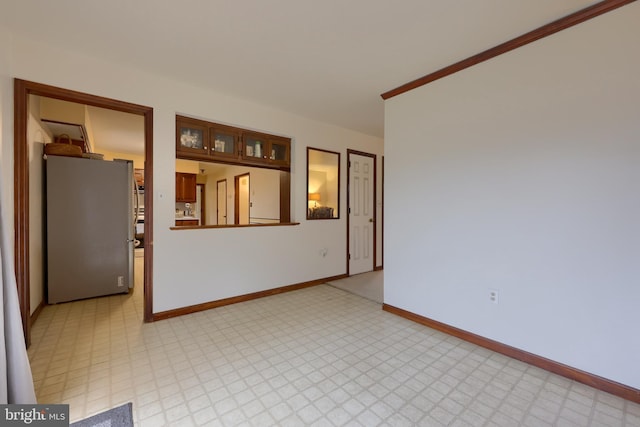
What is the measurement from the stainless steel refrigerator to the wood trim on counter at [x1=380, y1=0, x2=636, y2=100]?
3.94 meters

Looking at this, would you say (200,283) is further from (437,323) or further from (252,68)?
(437,323)

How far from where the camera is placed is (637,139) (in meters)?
1.69

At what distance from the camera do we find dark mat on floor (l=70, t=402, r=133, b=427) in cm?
146

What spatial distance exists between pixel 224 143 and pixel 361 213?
2632mm

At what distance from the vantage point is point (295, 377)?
1.92 m

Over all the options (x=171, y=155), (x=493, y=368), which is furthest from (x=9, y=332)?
(x=493, y=368)

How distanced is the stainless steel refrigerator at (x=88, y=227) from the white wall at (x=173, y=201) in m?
1.31

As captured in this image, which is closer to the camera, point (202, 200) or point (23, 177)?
point (23, 177)

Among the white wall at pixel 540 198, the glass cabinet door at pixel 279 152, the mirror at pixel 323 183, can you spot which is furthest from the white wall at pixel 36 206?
the white wall at pixel 540 198

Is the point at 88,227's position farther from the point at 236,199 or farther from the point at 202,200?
the point at 202,200

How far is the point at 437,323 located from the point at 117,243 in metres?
4.09

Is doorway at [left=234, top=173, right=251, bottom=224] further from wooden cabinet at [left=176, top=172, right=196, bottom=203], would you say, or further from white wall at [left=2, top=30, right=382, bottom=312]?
white wall at [left=2, top=30, right=382, bottom=312]

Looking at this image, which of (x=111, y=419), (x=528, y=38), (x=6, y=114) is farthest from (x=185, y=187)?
(x=528, y=38)

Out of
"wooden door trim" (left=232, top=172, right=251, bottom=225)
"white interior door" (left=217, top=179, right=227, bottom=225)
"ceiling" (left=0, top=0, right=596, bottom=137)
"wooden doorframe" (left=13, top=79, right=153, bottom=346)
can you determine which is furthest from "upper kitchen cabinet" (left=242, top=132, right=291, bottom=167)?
"white interior door" (left=217, top=179, right=227, bottom=225)
